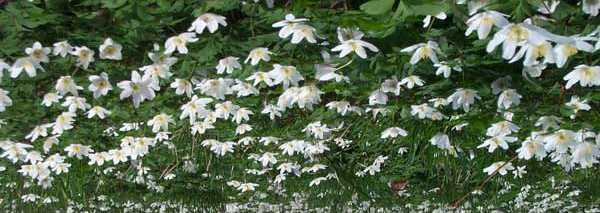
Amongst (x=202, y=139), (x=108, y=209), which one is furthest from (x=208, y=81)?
(x=108, y=209)

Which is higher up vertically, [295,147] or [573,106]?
[573,106]

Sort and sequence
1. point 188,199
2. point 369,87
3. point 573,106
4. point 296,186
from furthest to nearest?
point 296,186 < point 188,199 < point 369,87 < point 573,106

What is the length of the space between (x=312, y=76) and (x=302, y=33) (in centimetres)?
64

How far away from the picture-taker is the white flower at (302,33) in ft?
6.12

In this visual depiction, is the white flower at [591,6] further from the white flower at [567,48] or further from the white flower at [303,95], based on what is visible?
the white flower at [303,95]

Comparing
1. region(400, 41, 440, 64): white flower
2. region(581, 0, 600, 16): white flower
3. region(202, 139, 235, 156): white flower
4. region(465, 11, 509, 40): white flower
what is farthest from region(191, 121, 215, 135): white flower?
region(581, 0, 600, 16): white flower

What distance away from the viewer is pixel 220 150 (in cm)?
468

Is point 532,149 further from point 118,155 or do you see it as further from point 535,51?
point 118,155

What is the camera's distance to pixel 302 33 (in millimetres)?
1888

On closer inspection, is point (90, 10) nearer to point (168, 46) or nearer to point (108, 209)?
point (168, 46)

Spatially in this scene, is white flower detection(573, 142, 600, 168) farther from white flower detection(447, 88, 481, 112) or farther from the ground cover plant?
white flower detection(447, 88, 481, 112)

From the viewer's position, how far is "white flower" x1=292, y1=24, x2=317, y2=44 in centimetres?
187

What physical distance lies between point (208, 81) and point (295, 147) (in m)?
2.25

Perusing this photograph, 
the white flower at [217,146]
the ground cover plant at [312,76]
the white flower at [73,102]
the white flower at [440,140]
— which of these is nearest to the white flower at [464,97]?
the ground cover plant at [312,76]
